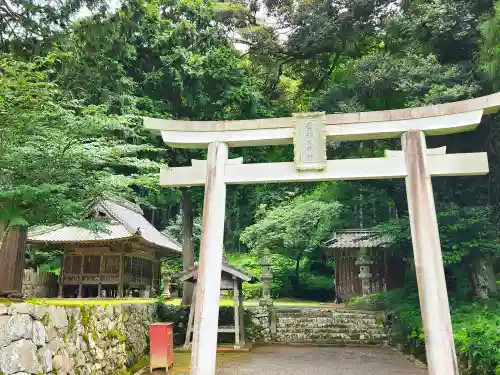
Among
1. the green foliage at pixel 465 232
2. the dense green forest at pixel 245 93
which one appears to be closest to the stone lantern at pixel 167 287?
the dense green forest at pixel 245 93

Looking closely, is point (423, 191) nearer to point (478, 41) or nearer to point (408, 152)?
point (408, 152)

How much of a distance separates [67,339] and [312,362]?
6.80 metres

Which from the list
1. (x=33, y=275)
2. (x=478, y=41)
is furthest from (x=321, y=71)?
(x=33, y=275)

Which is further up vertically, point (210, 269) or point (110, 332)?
point (210, 269)

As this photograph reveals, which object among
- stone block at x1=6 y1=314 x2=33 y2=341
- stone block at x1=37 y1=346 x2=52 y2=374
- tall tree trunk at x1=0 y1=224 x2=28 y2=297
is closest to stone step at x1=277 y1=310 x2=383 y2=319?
tall tree trunk at x1=0 y1=224 x2=28 y2=297

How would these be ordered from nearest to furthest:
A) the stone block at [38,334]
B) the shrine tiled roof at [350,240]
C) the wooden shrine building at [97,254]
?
the stone block at [38,334] → the wooden shrine building at [97,254] → the shrine tiled roof at [350,240]

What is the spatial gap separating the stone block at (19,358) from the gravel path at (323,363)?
5.13m

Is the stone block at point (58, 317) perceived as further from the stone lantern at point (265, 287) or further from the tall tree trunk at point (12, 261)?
the stone lantern at point (265, 287)

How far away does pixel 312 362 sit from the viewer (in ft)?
37.2

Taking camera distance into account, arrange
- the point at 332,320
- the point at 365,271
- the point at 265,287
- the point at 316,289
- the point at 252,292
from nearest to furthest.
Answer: the point at 332,320, the point at 265,287, the point at 365,271, the point at 316,289, the point at 252,292

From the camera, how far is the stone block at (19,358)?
5.29 meters

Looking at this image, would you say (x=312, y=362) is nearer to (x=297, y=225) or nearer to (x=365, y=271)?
(x=365, y=271)

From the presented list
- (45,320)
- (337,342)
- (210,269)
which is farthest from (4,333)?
(337,342)

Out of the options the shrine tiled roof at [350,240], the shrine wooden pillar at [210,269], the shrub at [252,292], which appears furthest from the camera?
the shrub at [252,292]
